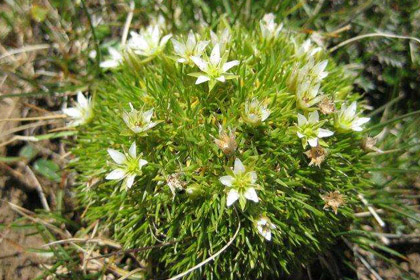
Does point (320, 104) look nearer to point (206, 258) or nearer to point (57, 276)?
point (206, 258)

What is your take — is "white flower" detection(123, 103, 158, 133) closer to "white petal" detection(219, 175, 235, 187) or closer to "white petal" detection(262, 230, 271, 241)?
"white petal" detection(219, 175, 235, 187)

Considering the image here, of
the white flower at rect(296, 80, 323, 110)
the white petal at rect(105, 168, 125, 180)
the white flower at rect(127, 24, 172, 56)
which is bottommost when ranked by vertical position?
the white petal at rect(105, 168, 125, 180)

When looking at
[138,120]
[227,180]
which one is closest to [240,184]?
[227,180]

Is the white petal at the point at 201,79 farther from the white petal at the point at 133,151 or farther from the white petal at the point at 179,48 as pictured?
the white petal at the point at 133,151

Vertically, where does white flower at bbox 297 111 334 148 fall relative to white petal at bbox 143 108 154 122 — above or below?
below

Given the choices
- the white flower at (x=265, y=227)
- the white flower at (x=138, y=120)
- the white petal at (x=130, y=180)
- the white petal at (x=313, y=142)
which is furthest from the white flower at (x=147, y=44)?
the white flower at (x=265, y=227)

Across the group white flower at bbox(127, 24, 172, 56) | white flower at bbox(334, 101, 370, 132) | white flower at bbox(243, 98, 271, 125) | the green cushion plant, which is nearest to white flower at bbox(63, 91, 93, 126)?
the green cushion plant

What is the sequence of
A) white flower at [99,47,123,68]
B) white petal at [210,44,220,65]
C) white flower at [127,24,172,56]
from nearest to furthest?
white petal at [210,44,220,65], white flower at [127,24,172,56], white flower at [99,47,123,68]
